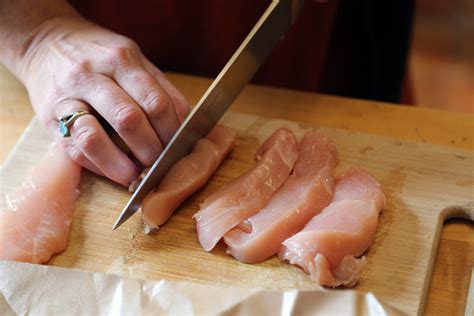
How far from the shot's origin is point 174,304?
1559mm

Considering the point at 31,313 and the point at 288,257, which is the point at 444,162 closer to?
the point at 288,257

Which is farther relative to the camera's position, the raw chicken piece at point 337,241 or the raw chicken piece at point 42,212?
the raw chicken piece at point 42,212

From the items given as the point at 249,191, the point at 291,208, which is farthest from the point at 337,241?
the point at 249,191

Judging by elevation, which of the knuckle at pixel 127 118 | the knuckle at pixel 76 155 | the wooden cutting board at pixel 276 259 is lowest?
the wooden cutting board at pixel 276 259

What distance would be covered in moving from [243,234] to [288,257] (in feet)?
0.44

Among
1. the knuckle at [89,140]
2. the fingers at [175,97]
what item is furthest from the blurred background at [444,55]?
the knuckle at [89,140]

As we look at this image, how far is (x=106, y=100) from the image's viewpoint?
1836 millimetres

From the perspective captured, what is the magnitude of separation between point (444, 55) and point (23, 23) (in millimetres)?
2908

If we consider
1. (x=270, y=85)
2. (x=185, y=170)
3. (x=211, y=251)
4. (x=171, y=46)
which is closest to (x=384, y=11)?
(x=270, y=85)

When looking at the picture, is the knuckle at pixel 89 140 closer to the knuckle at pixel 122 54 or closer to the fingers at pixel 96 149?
the fingers at pixel 96 149

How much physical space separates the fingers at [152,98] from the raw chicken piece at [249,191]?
23 centimetres

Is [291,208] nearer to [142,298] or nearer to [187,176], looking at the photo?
[187,176]

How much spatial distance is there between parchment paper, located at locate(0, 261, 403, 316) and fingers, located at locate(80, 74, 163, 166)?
0.39 meters

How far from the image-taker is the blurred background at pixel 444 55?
13.4 ft
